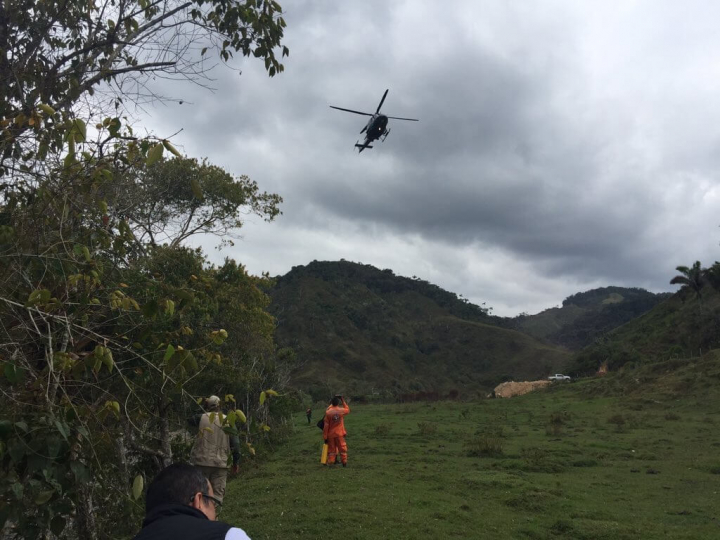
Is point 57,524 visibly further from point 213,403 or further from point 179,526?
point 213,403

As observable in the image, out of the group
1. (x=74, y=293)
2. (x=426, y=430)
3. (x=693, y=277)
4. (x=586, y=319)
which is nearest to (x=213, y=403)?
(x=74, y=293)

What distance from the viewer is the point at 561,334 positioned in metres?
111

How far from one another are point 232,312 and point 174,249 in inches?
127

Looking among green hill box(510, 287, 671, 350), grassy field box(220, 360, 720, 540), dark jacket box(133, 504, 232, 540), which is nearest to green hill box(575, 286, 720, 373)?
grassy field box(220, 360, 720, 540)

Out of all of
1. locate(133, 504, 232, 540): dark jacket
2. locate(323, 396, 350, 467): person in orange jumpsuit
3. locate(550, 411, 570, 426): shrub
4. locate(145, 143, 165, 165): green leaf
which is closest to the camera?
locate(133, 504, 232, 540): dark jacket

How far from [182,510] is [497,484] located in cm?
941

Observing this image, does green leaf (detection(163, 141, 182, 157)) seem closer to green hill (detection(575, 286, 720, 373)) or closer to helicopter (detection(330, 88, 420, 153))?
helicopter (detection(330, 88, 420, 153))

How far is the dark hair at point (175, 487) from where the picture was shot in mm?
2562

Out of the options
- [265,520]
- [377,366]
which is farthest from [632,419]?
[377,366]

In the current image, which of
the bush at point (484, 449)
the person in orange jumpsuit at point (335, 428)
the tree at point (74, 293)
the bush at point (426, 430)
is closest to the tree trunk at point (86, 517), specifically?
the tree at point (74, 293)

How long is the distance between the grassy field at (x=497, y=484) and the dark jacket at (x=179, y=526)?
5.26 m

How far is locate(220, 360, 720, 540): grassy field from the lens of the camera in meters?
7.74

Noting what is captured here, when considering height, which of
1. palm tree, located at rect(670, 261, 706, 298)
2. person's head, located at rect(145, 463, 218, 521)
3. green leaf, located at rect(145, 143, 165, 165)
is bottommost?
person's head, located at rect(145, 463, 218, 521)

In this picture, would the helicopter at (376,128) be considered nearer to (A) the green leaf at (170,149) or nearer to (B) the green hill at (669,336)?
(A) the green leaf at (170,149)
